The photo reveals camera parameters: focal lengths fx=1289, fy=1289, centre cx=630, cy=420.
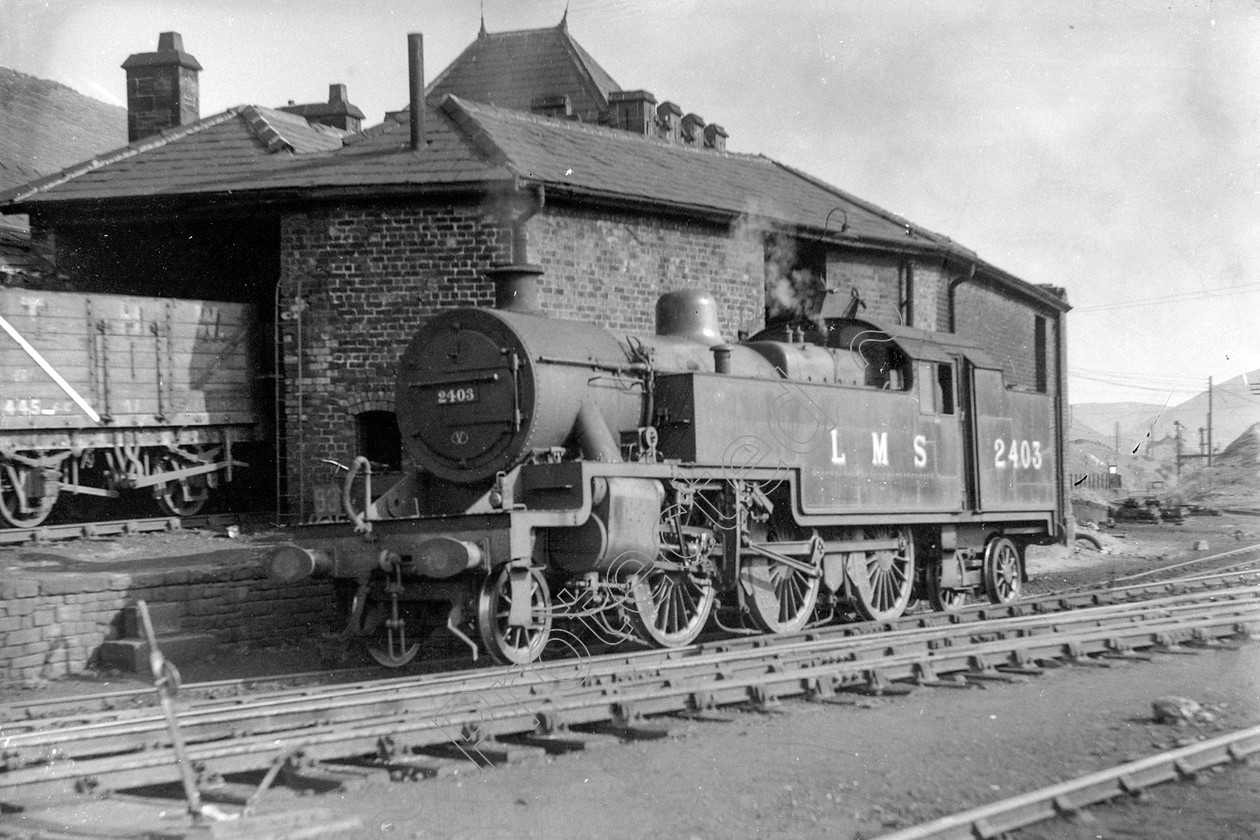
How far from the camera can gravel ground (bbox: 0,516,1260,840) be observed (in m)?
4.94

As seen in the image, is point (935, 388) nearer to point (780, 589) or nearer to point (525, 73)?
point (780, 589)

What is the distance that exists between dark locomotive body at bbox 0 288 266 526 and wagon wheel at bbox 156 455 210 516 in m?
0.01

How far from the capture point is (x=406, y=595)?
28.9 ft

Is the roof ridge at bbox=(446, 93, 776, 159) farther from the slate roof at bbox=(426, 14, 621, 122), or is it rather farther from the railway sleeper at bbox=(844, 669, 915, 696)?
the railway sleeper at bbox=(844, 669, 915, 696)

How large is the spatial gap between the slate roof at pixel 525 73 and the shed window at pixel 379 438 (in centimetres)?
1157

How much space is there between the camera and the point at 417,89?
49.0 feet

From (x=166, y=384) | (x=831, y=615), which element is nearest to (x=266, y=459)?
(x=166, y=384)

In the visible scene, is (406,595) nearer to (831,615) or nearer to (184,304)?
(831,615)

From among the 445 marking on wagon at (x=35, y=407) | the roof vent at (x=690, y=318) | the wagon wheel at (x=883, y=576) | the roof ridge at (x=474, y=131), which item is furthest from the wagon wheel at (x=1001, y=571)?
the 445 marking on wagon at (x=35, y=407)

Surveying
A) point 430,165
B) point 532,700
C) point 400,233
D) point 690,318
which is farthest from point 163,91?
point 532,700

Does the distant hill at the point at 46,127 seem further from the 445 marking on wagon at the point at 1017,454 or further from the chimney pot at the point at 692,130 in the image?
the 445 marking on wagon at the point at 1017,454

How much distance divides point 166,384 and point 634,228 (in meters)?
5.64

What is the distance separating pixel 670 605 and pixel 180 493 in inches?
267

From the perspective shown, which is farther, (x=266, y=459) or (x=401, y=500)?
(x=266, y=459)
